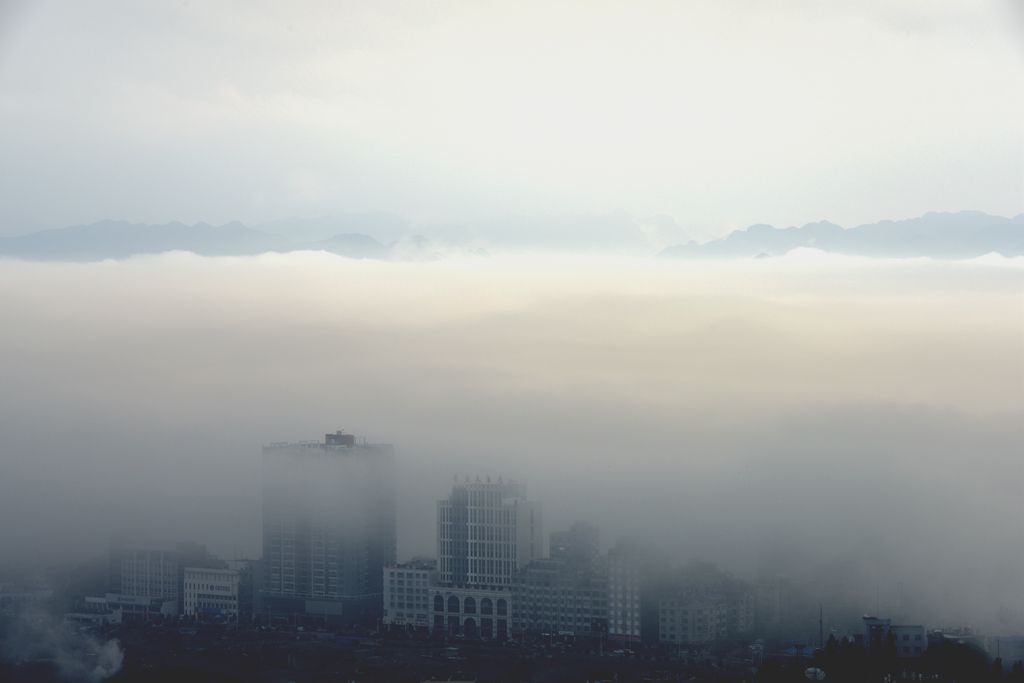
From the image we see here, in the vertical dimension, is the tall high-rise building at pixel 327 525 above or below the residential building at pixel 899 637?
above

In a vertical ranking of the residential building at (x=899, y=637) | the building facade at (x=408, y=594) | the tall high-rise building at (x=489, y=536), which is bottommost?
the residential building at (x=899, y=637)

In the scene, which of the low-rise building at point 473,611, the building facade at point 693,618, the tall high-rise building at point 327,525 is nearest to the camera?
the building facade at point 693,618

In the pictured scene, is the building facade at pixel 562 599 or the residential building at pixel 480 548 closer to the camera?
the building facade at pixel 562 599

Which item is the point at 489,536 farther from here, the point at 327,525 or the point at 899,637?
the point at 899,637

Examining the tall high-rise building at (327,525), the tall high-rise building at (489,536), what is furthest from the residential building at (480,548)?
the tall high-rise building at (327,525)

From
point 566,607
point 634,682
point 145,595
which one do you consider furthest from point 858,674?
point 145,595

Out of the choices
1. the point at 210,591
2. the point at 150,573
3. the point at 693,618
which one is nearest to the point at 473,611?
the point at 693,618

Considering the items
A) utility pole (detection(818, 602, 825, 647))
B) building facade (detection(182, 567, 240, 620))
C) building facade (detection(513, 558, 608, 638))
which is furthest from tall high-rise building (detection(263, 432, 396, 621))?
utility pole (detection(818, 602, 825, 647))

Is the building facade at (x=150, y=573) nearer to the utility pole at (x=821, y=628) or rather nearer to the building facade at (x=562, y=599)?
the building facade at (x=562, y=599)

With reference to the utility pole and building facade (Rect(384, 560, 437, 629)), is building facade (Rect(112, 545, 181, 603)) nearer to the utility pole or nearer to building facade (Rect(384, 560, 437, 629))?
building facade (Rect(384, 560, 437, 629))

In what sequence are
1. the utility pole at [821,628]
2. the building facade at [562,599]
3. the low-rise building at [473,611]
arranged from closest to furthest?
the utility pole at [821,628], the building facade at [562,599], the low-rise building at [473,611]
